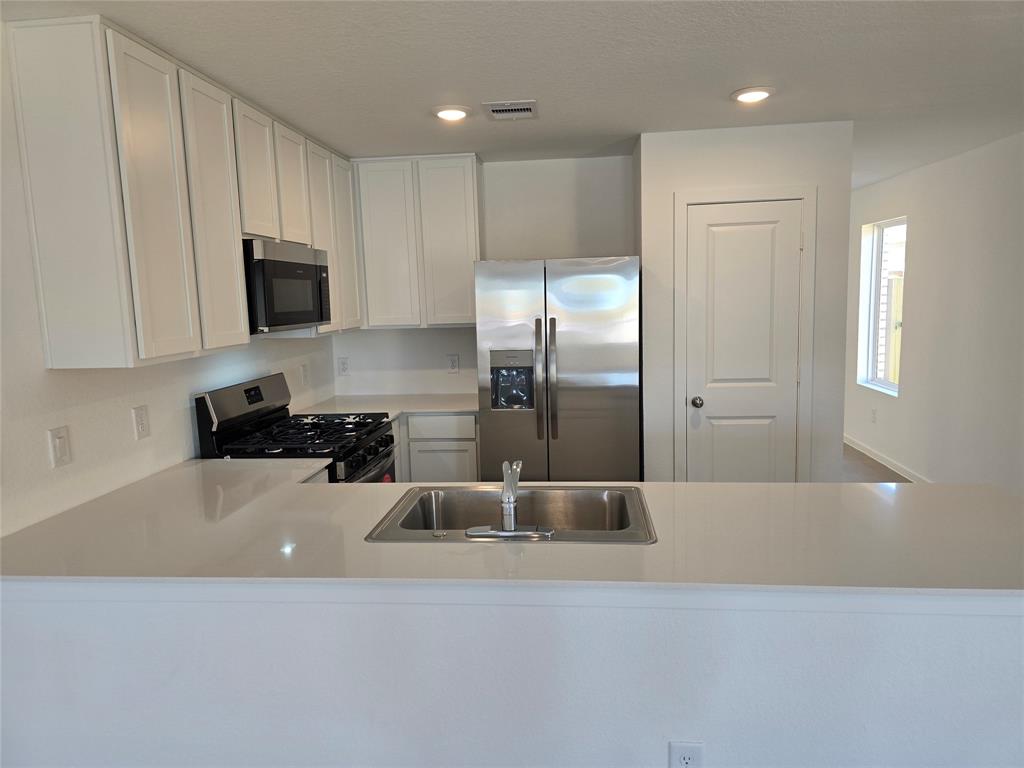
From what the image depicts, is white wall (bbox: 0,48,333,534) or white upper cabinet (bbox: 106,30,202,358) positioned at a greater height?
white upper cabinet (bbox: 106,30,202,358)

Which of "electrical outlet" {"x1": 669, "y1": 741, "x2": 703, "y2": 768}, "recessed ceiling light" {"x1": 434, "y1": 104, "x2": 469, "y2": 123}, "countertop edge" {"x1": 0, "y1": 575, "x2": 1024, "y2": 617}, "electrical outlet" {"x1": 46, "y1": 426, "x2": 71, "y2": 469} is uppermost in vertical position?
"recessed ceiling light" {"x1": 434, "y1": 104, "x2": 469, "y2": 123}

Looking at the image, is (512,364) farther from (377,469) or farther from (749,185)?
(749,185)

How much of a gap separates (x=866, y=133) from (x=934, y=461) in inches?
98.4

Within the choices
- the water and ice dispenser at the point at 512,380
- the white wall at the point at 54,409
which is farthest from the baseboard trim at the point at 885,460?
the white wall at the point at 54,409

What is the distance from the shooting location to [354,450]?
2.83m

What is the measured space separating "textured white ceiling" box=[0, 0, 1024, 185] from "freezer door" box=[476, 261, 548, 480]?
76 cm

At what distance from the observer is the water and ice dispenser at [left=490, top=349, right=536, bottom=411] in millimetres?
3414

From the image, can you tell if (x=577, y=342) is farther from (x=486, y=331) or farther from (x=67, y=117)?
(x=67, y=117)

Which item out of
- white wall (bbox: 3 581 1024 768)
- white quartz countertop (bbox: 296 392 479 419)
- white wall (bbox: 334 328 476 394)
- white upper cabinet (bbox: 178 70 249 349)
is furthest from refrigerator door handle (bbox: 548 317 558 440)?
white wall (bbox: 3 581 1024 768)

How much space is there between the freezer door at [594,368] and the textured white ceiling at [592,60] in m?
0.76

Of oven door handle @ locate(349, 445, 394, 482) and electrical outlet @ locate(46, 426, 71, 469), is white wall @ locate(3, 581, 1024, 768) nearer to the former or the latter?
electrical outlet @ locate(46, 426, 71, 469)

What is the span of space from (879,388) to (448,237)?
163 inches

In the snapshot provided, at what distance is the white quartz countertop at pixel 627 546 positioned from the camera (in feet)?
4.93

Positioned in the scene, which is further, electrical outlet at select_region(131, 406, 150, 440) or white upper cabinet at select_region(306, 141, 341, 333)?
white upper cabinet at select_region(306, 141, 341, 333)
